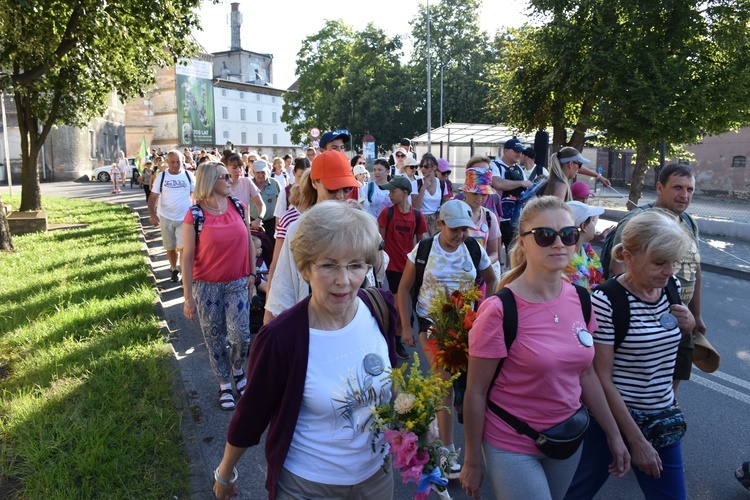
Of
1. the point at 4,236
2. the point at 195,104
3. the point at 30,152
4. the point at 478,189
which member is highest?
the point at 195,104

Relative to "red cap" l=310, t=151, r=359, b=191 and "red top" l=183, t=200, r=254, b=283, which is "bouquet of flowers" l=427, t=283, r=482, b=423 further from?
"red top" l=183, t=200, r=254, b=283

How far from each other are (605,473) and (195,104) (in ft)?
248

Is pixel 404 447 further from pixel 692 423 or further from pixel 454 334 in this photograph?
pixel 692 423

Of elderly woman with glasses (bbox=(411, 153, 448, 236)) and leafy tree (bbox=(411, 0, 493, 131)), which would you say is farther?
leafy tree (bbox=(411, 0, 493, 131))

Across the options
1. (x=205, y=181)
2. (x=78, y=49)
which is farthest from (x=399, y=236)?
(x=78, y=49)

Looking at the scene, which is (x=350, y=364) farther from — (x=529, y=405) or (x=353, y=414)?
(x=529, y=405)

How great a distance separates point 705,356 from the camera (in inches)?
122

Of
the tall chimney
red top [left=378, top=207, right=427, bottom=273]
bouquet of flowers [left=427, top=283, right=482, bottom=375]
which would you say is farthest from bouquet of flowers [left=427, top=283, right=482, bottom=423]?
the tall chimney

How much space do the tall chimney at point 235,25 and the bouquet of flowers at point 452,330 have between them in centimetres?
9279

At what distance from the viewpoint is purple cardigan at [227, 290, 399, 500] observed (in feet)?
6.55

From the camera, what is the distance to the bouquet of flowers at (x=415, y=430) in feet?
6.33

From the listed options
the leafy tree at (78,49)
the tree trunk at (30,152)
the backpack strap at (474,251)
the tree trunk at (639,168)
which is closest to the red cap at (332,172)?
the backpack strap at (474,251)

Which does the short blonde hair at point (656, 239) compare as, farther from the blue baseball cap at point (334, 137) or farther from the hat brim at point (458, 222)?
the blue baseball cap at point (334, 137)

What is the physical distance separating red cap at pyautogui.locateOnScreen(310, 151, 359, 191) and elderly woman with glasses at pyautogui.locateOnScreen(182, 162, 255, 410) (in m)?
1.53
